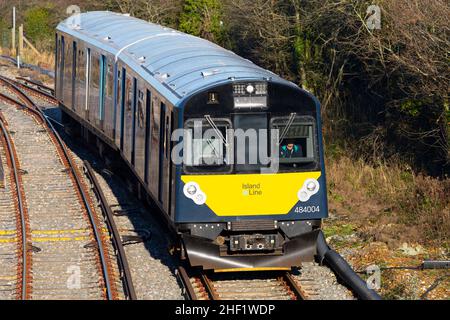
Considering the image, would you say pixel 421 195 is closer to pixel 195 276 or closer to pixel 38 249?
pixel 195 276

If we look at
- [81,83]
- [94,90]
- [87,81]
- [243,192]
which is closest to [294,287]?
[243,192]

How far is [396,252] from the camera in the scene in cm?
1484

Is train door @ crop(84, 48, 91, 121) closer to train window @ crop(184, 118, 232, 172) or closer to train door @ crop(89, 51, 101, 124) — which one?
train door @ crop(89, 51, 101, 124)

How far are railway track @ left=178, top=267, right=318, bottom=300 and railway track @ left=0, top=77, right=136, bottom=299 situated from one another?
879mm

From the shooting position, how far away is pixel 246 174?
1297cm

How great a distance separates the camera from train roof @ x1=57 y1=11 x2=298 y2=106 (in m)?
13.6

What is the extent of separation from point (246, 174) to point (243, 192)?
23cm

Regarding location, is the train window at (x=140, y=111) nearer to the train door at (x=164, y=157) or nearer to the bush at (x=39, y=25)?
the train door at (x=164, y=157)

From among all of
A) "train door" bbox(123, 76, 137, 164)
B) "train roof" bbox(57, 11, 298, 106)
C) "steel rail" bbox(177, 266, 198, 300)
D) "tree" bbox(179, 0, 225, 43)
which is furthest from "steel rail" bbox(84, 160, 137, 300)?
"tree" bbox(179, 0, 225, 43)

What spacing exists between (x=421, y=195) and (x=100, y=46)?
22.4 feet

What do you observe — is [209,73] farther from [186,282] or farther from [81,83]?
[81,83]

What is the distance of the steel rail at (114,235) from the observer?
1295 centimetres

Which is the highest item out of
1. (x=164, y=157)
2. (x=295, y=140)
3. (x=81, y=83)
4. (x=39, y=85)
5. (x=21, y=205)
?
(x=39, y=85)
